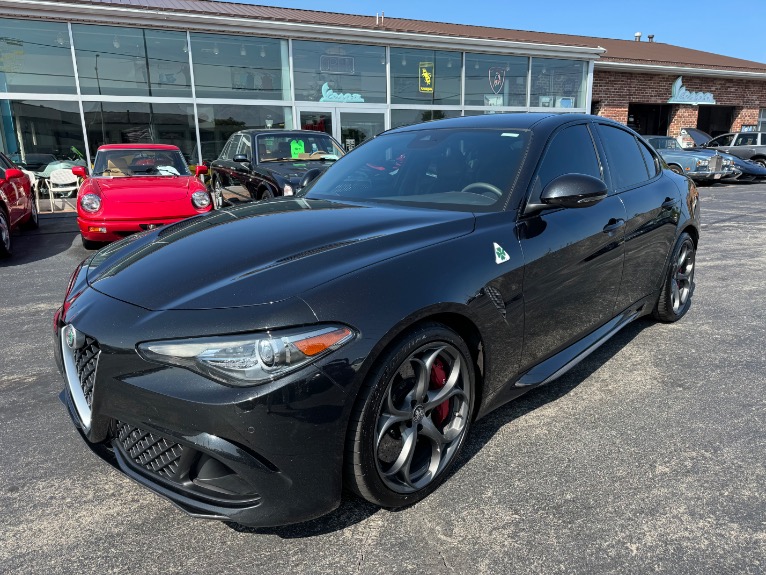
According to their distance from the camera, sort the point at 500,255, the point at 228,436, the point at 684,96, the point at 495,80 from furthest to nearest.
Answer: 1. the point at 684,96
2. the point at 495,80
3. the point at 500,255
4. the point at 228,436

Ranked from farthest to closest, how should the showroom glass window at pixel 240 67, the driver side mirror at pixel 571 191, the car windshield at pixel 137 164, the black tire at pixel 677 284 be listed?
the showroom glass window at pixel 240 67 < the car windshield at pixel 137 164 < the black tire at pixel 677 284 < the driver side mirror at pixel 571 191

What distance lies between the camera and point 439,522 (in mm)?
2174

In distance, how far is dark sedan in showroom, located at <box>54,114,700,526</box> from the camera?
5.94 ft

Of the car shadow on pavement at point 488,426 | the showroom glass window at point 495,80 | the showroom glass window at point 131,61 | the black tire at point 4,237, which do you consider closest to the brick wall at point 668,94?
the showroom glass window at point 495,80

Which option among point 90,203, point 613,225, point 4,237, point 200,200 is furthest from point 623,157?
point 4,237

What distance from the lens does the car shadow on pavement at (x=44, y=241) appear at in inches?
288

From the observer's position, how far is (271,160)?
28.5ft

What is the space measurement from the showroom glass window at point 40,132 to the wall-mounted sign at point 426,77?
9.09m

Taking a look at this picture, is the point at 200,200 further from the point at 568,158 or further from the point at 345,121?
the point at 345,121

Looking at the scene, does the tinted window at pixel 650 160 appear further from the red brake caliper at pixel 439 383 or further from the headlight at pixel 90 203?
the headlight at pixel 90 203

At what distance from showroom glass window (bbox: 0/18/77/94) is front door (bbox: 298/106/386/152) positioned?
553 centimetres

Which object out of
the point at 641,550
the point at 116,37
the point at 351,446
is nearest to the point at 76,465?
the point at 351,446

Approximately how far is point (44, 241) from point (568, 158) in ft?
27.0

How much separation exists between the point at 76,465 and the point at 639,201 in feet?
11.8
